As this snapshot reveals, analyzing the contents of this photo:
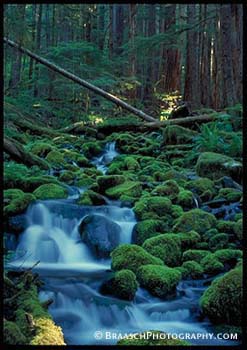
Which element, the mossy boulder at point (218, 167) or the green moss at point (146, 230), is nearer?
the green moss at point (146, 230)

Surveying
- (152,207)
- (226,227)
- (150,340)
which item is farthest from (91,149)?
(150,340)

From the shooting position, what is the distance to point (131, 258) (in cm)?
476

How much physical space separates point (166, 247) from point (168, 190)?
5.91 feet

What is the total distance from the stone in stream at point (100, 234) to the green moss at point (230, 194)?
1888 mm

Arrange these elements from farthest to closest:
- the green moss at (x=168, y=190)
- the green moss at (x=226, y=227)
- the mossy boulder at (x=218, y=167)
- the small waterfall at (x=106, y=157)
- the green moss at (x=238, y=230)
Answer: the small waterfall at (x=106, y=157), the mossy boulder at (x=218, y=167), the green moss at (x=168, y=190), the green moss at (x=226, y=227), the green moss at (x=238, y=230)

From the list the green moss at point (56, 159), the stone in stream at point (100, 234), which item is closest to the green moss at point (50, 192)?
the stone in stream at point (100, 234)

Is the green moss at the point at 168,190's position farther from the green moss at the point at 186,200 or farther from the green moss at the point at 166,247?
the green moss at the point at 166,247

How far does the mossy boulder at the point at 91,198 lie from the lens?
657 cm

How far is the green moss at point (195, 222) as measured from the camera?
5773 mm

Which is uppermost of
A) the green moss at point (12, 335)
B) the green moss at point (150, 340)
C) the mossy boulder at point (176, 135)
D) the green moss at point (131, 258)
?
the mossy boulder at point (176, 135)

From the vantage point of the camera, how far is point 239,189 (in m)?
6.99

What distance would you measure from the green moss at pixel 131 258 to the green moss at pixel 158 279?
102mm

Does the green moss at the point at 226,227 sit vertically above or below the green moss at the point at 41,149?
below

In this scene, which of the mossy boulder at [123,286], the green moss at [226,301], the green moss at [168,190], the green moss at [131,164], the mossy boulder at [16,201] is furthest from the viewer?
the green moss at [131,164]
